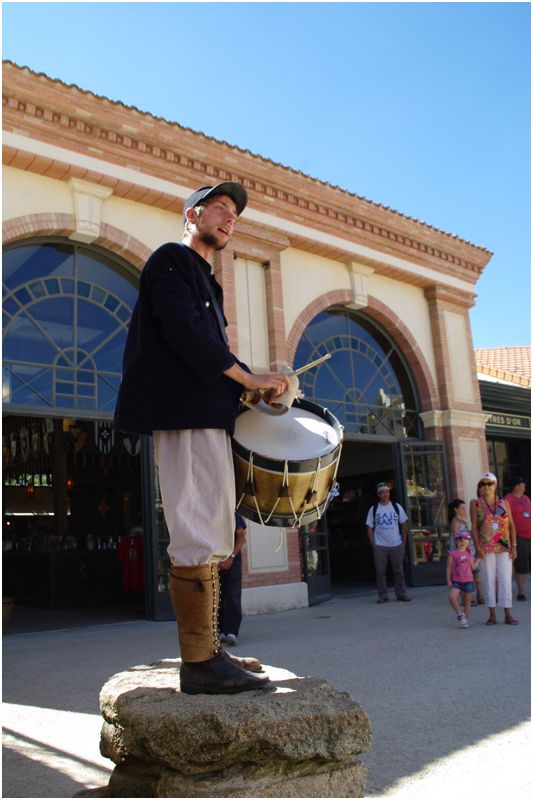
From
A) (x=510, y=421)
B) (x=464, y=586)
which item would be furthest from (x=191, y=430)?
(x=510, y=421)

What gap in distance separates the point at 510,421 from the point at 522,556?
7593mm

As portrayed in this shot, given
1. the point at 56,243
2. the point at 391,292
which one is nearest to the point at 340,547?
the point at 391,292

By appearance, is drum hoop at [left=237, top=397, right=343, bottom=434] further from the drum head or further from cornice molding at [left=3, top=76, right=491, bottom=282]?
cornice molding at [left=3, top=76, right=491, bottom=282]

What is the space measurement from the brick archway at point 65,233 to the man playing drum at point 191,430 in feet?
21.0

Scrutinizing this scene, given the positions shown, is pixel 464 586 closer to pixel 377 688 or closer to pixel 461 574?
pixel 461 574

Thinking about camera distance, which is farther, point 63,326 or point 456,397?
point 456,397

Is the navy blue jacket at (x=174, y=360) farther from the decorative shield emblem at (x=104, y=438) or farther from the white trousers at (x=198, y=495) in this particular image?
the decorative shield emblem at (x=104, y=438)

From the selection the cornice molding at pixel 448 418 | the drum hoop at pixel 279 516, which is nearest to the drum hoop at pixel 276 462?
the drum hoop at pixel 279 516

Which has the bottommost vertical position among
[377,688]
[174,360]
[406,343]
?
[377,688]

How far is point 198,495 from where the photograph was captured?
2.45 metres

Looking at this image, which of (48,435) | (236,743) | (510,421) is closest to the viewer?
(236,743)

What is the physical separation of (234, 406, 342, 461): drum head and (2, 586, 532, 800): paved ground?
1514 millimetres

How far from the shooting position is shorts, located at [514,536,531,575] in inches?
361

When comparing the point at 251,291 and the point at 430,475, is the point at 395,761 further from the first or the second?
the point at 430,475
